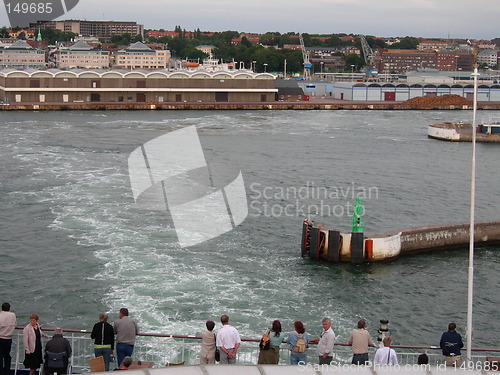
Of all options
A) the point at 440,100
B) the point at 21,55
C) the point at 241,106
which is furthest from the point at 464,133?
the point at 21,55

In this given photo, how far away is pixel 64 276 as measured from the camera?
13953 millimetres

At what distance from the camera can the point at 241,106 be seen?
5822cm

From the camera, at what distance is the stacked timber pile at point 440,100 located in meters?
62.5

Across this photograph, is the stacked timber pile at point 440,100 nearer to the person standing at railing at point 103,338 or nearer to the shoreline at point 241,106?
the shoreline at point 241,106

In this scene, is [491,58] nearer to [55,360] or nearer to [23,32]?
[23,32]

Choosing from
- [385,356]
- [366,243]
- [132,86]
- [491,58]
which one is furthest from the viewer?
[491,58]

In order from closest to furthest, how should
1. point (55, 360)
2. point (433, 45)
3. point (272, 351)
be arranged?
point (55, 360) → point (272, 351) → point (433, 45)

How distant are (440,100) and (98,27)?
135460 millimetres

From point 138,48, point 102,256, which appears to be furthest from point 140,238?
point 138,48

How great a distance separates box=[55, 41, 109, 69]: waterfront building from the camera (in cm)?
9956

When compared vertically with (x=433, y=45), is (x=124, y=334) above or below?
below

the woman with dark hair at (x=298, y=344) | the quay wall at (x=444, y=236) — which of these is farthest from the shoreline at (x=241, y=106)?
the woman with dark hair at (x=298, y=344)

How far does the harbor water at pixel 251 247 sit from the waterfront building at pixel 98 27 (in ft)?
493

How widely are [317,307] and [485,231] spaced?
650 centimetres
